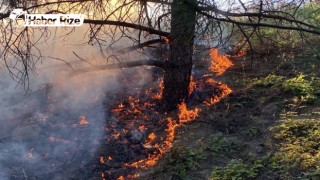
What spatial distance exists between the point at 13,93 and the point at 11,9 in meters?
3.52

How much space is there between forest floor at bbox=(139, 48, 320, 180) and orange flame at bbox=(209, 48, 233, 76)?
0.80 m

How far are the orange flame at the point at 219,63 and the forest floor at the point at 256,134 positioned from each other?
0.80 metres

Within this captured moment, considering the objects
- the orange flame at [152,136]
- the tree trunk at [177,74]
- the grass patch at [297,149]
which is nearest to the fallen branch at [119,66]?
the tree trunk at [177,74]

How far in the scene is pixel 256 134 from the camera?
18.6ft

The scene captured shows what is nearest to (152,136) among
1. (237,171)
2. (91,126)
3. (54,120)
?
(91,126)

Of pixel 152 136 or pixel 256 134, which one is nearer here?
pixel 256 134

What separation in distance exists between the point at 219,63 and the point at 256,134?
400 cm

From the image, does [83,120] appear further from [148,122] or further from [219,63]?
[219,63]

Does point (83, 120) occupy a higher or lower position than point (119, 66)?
lower

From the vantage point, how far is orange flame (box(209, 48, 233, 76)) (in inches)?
353

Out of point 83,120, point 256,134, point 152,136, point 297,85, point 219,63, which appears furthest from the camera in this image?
point 219,63

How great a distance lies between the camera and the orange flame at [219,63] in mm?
8962

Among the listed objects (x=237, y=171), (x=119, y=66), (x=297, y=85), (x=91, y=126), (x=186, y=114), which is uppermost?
(x=119, y=66)

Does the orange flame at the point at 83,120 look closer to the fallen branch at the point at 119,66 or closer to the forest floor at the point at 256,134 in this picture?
the fallen branch at the point at 119,66
